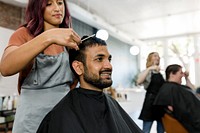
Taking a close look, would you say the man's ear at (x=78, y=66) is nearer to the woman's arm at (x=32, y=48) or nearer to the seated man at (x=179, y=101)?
the woman's arm at (x=32, y=48)

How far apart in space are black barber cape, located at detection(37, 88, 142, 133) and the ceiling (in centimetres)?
314

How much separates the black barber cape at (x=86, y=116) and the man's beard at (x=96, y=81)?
60 millimetres

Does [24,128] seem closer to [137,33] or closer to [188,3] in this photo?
[188,3]

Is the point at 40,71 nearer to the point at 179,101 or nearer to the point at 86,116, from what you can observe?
the point at 86,116

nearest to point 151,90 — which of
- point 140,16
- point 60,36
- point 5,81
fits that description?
point 5,81

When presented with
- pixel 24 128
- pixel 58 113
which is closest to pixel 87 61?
pixel 58 113

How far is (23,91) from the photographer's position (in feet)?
2.65

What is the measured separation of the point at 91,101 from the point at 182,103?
69.8 inches

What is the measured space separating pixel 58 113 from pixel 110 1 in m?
3.97

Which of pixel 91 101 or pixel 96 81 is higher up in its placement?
pixel 96 81

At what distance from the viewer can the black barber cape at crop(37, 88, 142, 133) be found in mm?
882

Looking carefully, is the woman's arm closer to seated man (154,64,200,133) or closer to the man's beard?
the man's beard

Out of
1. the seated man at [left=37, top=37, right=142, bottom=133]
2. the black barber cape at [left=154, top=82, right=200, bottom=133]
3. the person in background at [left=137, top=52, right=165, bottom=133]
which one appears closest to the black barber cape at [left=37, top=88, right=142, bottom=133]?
the seated man at [left=37, top=37, right=142, bottom=133]

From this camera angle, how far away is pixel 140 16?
5535 millimetres
